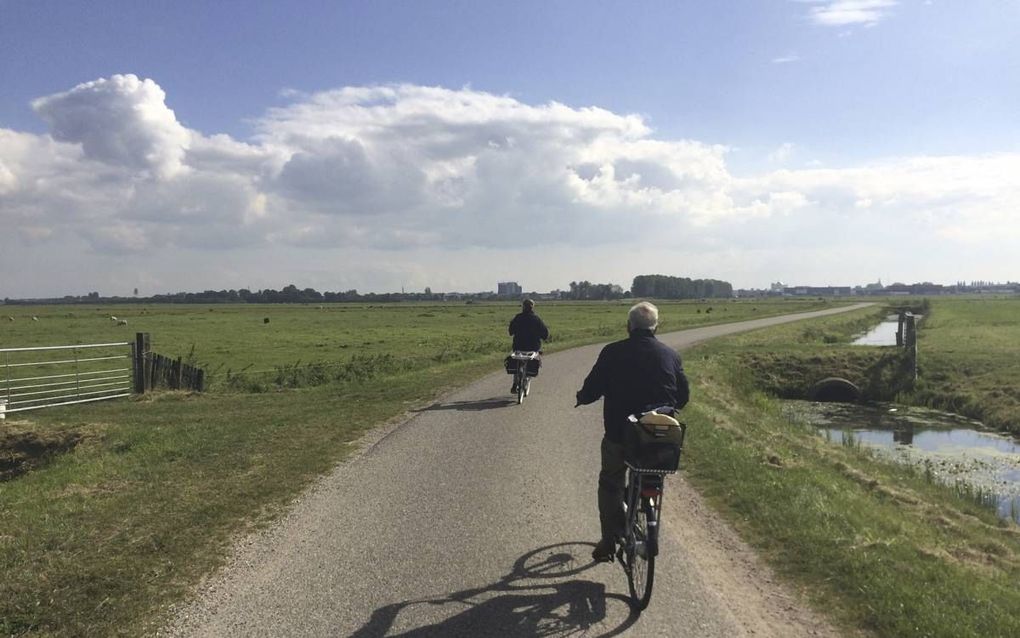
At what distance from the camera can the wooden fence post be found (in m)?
19.0

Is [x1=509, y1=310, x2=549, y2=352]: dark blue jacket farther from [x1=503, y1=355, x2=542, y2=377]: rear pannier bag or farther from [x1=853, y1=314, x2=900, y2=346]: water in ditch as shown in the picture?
[x1=853, y1=314, x2=900, y2=346]: water in ditch

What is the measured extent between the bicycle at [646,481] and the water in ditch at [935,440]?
8.29 metres

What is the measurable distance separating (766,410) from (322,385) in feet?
43.9

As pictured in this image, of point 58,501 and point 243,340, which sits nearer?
point 58,501

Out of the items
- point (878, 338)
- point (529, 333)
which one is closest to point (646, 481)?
point (529, 333)

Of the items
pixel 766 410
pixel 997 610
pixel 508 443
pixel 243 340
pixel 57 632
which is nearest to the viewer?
pixel 57 632

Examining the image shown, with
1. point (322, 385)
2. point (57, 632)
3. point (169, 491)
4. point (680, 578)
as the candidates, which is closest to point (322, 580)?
point (57, 632)

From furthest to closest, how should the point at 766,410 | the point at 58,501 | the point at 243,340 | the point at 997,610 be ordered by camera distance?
the point at 243,340
the point at 766,410
the point at 58,501
the point at 997,610

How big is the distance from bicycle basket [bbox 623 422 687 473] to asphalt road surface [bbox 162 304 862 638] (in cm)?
105

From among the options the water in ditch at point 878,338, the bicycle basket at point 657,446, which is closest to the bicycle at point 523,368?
the bicycle basket at point 657,446

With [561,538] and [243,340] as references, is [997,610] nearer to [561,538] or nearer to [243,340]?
[561,538]

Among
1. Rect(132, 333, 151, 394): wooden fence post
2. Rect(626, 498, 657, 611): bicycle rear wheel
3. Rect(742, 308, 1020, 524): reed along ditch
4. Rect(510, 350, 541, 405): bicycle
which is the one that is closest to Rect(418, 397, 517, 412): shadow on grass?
Rect(510, 350, 541, 405): bicycle

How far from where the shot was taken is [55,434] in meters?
13.8

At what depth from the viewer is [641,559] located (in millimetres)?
5027
